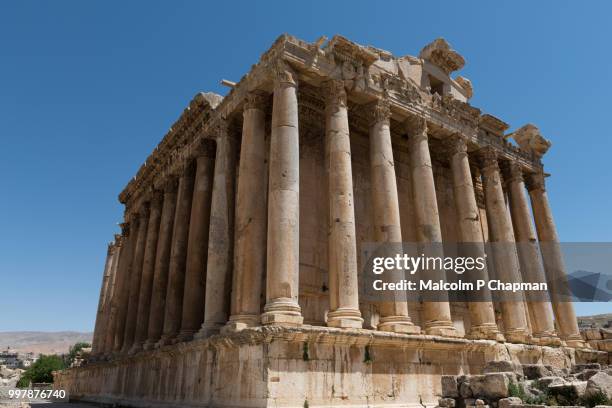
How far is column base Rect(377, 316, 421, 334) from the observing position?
40.8 feet

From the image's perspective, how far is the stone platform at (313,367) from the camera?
9984 millimetres

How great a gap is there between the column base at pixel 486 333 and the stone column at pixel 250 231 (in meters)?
7.19

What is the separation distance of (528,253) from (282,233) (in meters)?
12.1

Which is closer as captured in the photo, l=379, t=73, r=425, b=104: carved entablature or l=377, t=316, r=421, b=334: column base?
l=377, t=316, r=421, b=334: column base

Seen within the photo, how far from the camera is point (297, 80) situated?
45.6 ft

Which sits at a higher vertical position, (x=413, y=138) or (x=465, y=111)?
(x=465, y=111)

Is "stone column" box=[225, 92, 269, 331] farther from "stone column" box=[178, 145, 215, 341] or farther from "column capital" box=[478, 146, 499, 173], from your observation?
"column capital" box=[478, 146, 499, 173]

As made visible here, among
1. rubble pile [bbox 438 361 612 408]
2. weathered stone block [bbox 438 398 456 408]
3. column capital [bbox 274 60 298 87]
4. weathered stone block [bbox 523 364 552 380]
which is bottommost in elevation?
weathered stone block [bbox 438 398 456 408]

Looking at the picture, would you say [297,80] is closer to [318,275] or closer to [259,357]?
[318,275]

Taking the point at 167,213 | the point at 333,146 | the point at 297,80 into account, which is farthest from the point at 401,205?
the point at 167,213

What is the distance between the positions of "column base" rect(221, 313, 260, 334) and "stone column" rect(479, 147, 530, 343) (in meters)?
9.33

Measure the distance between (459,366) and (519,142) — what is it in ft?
42.0

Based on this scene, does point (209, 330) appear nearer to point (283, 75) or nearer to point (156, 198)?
point (283, 75)

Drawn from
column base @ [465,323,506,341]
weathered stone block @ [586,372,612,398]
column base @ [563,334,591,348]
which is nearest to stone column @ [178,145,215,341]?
column base @ [465,323,506,341]
